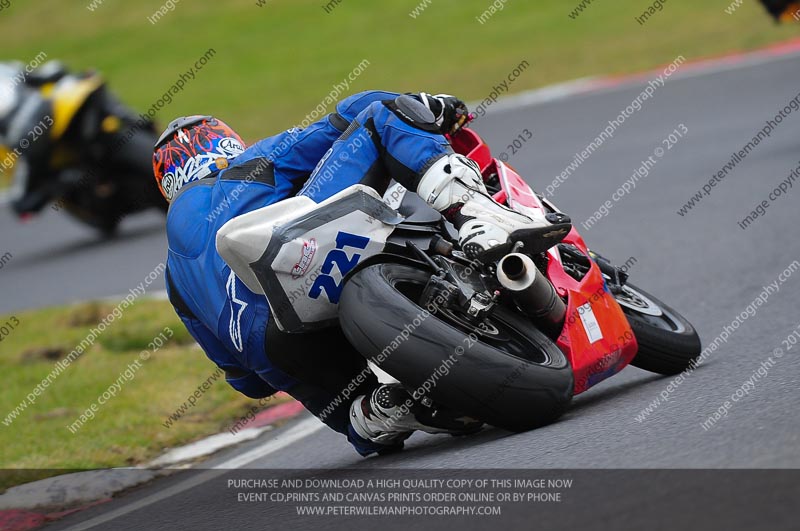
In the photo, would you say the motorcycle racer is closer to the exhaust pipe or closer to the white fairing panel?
the exhaust pipe

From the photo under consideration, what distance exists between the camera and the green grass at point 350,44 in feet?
55.9

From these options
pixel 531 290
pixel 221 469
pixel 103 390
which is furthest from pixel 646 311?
pixel 103 390

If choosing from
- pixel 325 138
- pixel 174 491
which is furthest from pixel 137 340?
pixel 325 138

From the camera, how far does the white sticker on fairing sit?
4.38 metres

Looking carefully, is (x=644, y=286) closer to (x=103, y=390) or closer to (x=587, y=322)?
(x=587, y=322)

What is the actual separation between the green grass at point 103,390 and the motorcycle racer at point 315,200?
1.31m

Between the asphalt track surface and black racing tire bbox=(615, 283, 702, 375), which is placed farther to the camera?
black racing tire bbox=(615, 283, 702, 375)

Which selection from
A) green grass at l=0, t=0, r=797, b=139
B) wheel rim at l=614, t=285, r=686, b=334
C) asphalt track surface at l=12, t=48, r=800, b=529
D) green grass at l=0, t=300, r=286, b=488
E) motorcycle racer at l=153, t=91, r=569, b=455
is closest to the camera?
asphalt track surface at l=12, t=48, r=800, b=529

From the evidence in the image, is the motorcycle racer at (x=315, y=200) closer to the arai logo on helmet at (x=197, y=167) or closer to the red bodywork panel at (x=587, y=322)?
the arai logo on helmet at (x=197, y=167)

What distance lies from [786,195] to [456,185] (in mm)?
4842

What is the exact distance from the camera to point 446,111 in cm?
456

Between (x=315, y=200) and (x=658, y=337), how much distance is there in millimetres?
1507

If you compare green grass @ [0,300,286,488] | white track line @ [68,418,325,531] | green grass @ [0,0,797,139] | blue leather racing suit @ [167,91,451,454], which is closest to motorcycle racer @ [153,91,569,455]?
blue leather racing suit @ [167,91,451,454]

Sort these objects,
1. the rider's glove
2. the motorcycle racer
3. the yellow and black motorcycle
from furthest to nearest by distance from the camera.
A: the yellow and black motorcycle < the rider's glove < the motorcycle racer
